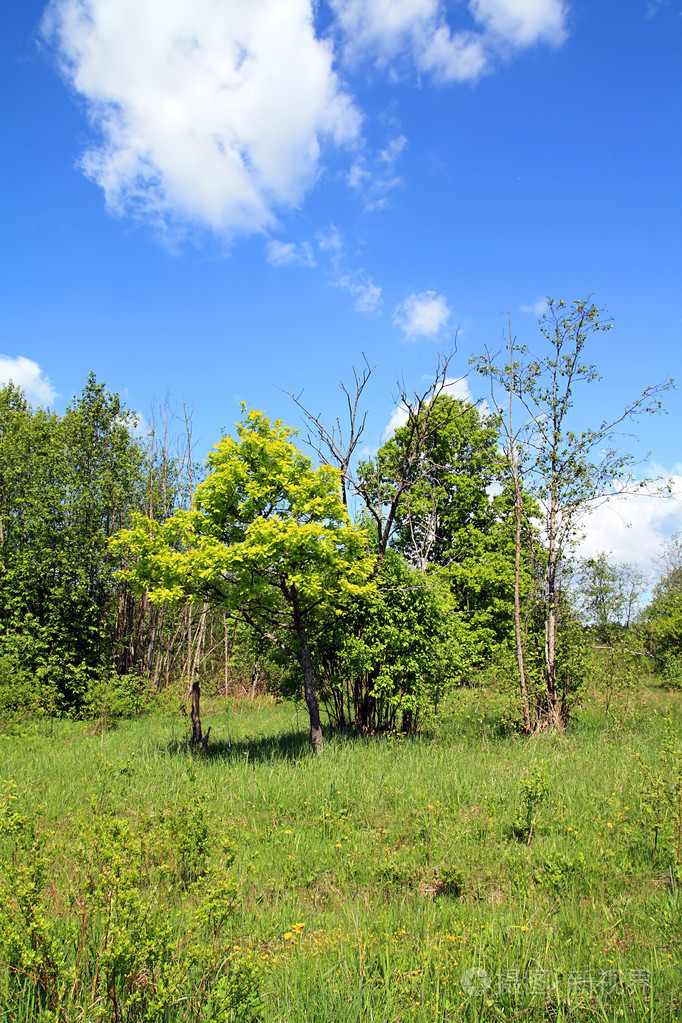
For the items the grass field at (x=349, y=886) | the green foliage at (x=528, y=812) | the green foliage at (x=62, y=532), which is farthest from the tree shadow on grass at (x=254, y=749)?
the green foliage at (x=62, y=532)

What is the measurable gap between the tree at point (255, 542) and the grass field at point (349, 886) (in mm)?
2966

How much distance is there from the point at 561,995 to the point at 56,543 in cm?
2029

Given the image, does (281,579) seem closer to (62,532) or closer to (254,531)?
(254,531)

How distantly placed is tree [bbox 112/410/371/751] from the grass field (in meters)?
2.97

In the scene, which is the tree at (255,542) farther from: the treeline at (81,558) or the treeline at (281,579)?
the treeline at (81,558)

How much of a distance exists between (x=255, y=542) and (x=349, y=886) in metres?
5.64

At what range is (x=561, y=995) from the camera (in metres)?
3.81

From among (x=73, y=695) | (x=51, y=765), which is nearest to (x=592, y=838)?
(x=51, y=765)

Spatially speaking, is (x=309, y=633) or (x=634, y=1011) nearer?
(x=634, y=1011)

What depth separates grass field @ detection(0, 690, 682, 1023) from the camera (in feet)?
11.5

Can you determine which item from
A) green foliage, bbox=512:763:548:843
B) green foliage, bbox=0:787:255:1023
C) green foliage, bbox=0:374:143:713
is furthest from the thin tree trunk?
green foliage, bbox=0:374:143:713

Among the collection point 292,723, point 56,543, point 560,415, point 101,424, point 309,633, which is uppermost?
point 101,424

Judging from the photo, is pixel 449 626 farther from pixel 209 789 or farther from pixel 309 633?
pixel 209 789

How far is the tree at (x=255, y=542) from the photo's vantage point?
10492 millimetres
